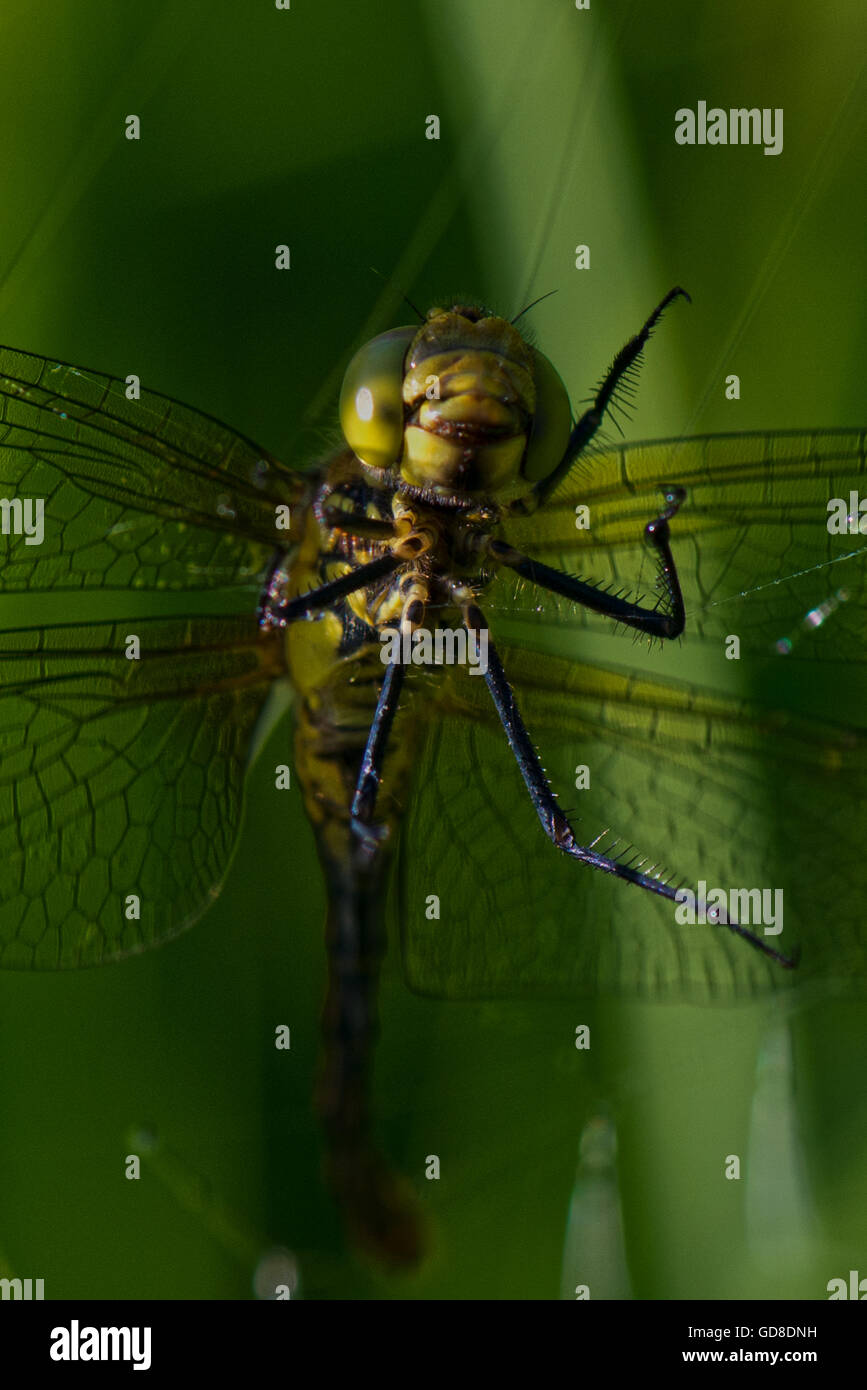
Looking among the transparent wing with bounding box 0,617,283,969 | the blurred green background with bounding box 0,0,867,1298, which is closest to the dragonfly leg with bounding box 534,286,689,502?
the blurred green background with bounding box 0,0,867,1298

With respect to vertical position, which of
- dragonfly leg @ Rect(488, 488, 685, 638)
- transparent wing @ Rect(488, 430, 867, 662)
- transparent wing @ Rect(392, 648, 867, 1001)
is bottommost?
transparent wing @ Rect(392, 648, 867, 1001)

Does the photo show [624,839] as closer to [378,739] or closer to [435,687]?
[435,687]

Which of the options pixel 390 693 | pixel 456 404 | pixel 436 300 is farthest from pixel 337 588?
pixel 436 300

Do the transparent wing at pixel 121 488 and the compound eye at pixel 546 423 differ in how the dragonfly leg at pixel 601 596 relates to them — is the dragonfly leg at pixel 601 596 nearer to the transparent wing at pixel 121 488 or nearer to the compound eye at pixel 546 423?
the compound eye at pixel 546 423

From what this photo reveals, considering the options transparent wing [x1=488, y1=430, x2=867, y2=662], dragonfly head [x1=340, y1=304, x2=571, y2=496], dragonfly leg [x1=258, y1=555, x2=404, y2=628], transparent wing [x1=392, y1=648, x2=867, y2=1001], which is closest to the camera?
dragonfly head [x1=340, y1=304, x2=571, y2=496]

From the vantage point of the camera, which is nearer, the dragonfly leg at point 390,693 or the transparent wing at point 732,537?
the dragonfly leg at point 390,693

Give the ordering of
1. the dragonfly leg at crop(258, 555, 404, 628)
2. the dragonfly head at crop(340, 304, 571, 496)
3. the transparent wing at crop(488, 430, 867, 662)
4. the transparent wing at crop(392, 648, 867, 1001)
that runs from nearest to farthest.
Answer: the dragonfly head at crop(340, 304, 571, 496)
the dragonfly leg at crop(258, 555, 404, 628)
the transparent wing at crop(488, 430, 867, 662)
the transparent wing at crop(392, 648, 867, 1001)

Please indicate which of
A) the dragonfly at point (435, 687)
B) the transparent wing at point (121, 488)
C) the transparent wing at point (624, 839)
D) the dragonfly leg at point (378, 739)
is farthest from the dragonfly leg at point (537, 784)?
the transparent wing at point (121, 488)

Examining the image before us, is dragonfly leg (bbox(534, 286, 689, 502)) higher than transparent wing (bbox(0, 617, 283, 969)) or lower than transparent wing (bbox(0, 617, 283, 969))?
higher

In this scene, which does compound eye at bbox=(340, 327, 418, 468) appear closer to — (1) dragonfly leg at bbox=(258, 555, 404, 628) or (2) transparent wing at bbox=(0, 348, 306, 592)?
(1) dragonfly leg at bbox=(258, 555, 404, 628)
